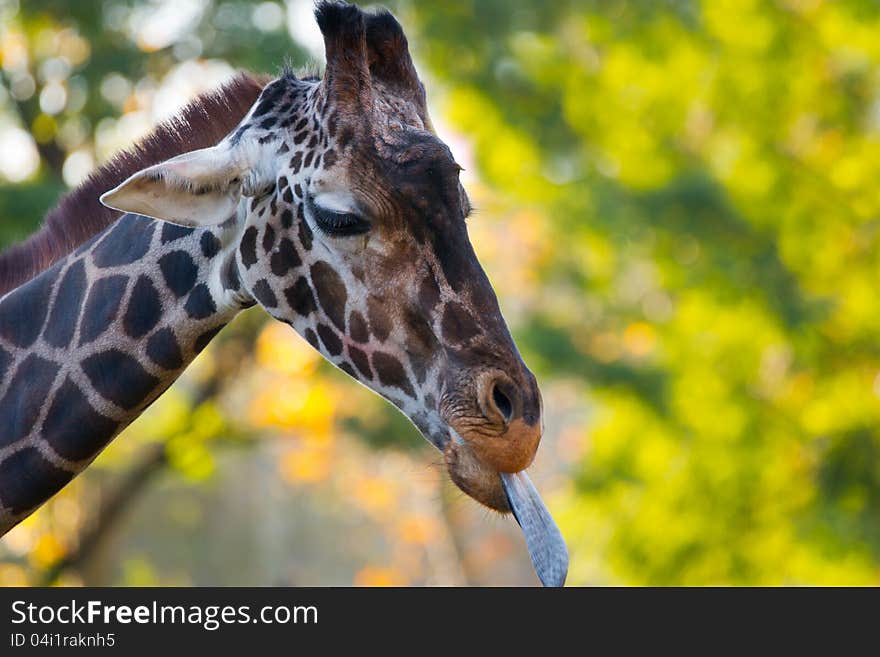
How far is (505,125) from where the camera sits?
16891 millimetres

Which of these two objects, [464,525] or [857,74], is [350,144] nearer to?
[857,74]

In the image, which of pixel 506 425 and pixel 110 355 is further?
pixel 110 355

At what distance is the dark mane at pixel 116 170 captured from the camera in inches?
167

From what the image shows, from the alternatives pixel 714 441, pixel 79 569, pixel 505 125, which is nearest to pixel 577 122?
pixel 505 125

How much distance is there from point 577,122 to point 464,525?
10.9 metres

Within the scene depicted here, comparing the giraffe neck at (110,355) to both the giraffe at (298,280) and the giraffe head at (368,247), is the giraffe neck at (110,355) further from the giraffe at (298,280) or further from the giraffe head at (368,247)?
the giraffe head at (368,247)

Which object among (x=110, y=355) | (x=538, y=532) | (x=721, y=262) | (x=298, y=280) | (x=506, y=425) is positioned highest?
(x=721, y=262)

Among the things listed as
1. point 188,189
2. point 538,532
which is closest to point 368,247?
point 188,189

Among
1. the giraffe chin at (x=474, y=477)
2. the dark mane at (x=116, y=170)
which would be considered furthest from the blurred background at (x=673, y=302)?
the giraffe chin at (x=474, y=477)

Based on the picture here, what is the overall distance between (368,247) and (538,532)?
1008mm

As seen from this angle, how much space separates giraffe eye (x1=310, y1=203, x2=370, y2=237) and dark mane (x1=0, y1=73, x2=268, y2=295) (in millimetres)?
705

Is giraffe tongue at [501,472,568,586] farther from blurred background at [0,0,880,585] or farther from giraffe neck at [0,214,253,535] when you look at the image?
blurred background at [0,0,880,585]

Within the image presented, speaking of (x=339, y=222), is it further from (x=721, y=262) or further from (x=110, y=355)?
(x=721, y=262)

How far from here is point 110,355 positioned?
4.01 m
